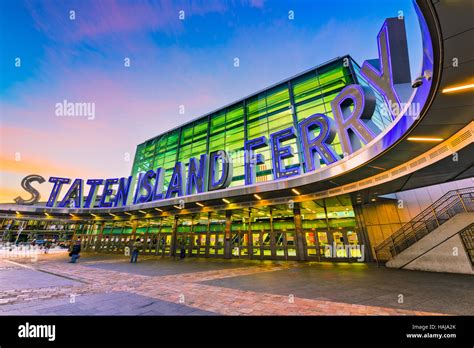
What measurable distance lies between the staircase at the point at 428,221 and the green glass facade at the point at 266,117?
26.0 ft

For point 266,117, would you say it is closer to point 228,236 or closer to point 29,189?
point 228,236

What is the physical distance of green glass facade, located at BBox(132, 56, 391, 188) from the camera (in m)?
20.4

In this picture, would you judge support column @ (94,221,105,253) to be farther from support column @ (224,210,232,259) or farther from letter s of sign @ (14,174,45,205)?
support column @ (224,210,232,259)

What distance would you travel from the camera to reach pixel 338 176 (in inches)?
424

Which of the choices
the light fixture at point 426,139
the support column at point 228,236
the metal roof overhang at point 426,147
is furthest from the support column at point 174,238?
the light fixture at point 426,139

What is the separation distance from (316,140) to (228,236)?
11081 millimetres

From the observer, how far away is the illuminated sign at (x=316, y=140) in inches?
294

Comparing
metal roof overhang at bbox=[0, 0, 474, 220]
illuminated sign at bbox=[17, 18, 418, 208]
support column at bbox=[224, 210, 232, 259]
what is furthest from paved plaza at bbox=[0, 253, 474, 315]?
support column at bbox=[224, 210, 232, 259]

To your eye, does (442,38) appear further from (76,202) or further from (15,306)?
(76,202)

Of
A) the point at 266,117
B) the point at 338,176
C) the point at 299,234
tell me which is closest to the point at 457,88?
the point at 338,176

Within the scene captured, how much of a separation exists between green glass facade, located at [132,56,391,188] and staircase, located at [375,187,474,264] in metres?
7.94

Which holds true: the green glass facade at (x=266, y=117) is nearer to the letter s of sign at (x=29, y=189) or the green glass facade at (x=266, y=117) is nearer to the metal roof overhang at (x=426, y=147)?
the metal roof overhang at (x=426, y=147)

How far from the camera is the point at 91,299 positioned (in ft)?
20.0
